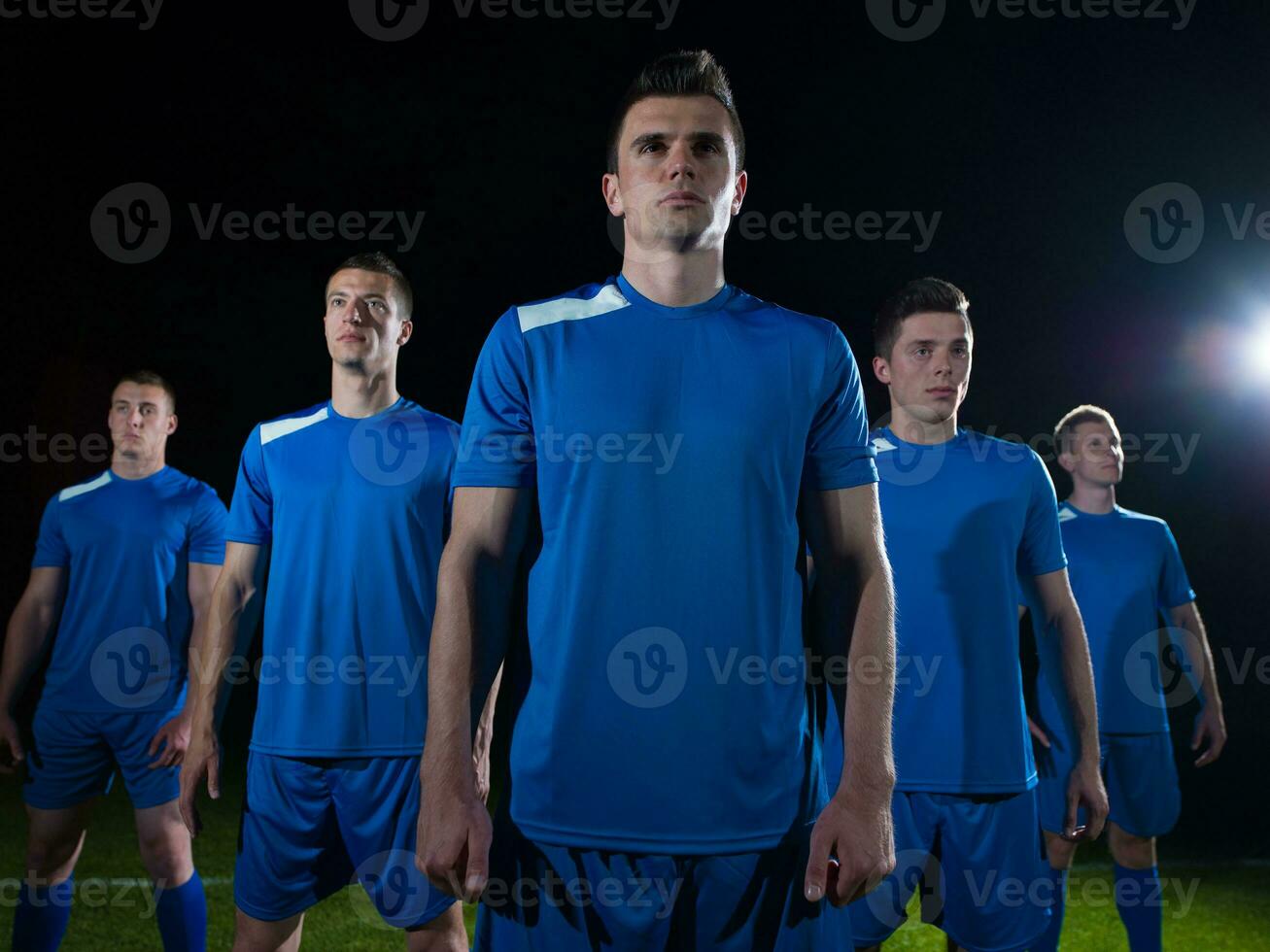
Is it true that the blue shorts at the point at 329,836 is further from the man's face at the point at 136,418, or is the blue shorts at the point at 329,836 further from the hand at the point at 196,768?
the man's face at the point at 136,418

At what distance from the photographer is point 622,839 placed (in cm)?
152

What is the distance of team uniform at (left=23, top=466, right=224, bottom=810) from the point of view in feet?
12.9

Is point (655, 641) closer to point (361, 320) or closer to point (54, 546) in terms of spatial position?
point (361, 320)

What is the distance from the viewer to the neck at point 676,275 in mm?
1655

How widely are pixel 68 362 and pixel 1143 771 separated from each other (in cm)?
1106

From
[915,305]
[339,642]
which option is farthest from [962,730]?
[339,642]

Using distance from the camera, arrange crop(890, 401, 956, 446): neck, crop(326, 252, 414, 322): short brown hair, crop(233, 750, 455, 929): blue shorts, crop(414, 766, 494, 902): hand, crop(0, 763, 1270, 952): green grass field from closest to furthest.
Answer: crop(414, 766, 494, 902): hand → crop(233, 750, 455, 929): blue shorts → crop(890, 401, 956, 446): neck → crop(326, 252, 414, 322): short brown hair → crop(0, 763, 1270, 952): green grass field

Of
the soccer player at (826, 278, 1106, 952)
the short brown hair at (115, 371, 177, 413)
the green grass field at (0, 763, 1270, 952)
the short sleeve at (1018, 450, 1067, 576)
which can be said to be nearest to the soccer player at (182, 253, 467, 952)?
the soccer player at (826, 278, 1106, 952)

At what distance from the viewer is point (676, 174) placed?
1.62 m

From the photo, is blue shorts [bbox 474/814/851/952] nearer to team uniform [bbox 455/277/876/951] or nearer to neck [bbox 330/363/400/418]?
team uniform [bbox 455/277/876/951]

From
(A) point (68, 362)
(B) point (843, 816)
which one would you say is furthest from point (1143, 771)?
(A) point (68, 362)

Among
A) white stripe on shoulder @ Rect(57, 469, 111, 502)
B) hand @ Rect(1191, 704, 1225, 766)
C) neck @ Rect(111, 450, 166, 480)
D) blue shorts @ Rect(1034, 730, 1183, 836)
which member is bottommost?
blue shorts @ Rect(1034, 730, 1183, 836)

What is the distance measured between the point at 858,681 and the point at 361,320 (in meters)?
2.02

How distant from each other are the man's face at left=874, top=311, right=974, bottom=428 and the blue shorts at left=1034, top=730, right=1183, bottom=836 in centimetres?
199
